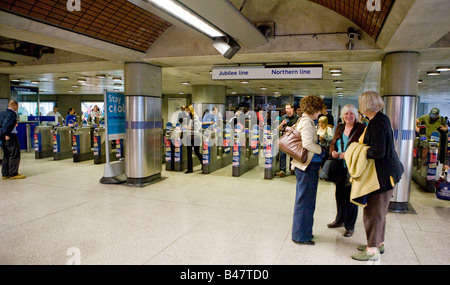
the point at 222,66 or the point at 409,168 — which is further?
the point at 222,66

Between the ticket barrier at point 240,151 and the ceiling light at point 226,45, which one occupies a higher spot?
the ceiling light at point 226,45

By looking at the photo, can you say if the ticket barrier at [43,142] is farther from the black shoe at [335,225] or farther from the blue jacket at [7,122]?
the black shoe at [335,225]

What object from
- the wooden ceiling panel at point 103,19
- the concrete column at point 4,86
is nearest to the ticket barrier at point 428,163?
the wooden ceiling panel at point 103,19

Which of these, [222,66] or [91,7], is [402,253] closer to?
[222,66]

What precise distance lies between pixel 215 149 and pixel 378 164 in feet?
18.2

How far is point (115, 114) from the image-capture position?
641 centimetres

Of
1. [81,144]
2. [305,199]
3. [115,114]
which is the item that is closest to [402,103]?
[305,199]

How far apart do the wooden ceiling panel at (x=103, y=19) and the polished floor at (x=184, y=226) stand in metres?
2.70

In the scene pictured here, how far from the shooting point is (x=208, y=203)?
16.8ft

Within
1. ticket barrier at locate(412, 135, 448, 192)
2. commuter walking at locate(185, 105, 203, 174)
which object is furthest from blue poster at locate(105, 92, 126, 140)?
ticket barrier at locate(412, 135, 448, 192)

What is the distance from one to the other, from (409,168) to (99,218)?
4.83 m

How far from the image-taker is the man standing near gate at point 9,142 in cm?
640
